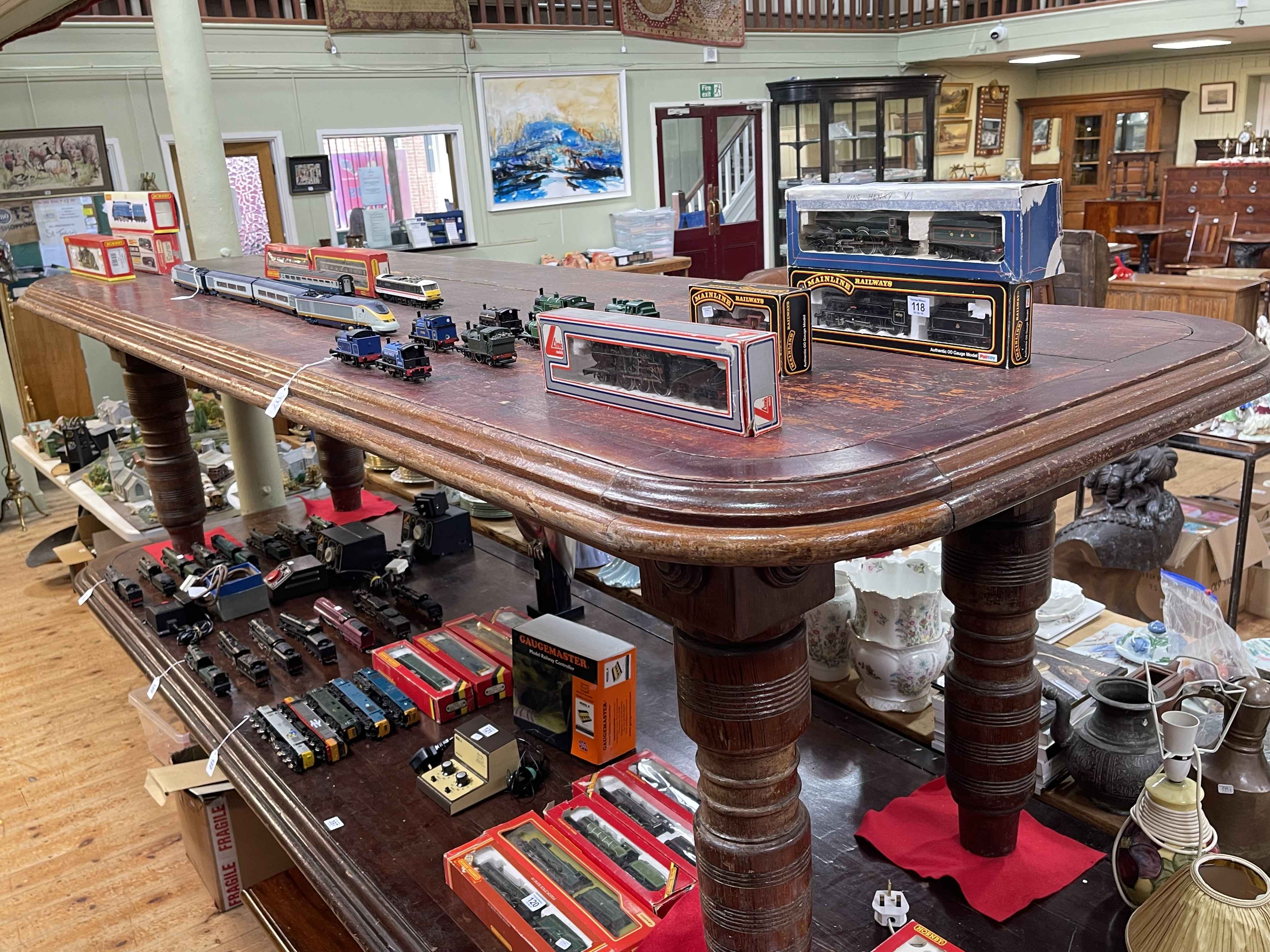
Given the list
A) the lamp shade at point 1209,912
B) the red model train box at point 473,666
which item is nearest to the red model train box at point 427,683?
the red model train box at point 473,666

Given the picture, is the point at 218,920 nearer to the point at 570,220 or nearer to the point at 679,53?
the point at 570,220

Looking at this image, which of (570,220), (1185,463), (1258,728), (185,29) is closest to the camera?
(1258,728)

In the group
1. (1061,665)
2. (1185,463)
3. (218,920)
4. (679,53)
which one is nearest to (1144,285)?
(1185,463)

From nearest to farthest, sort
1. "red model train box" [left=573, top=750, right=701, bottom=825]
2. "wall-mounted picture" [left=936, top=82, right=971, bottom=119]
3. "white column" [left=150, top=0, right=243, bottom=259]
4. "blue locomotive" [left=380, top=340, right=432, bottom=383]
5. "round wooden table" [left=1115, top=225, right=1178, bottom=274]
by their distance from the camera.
A: 1. "blue locomotive" [left=380, top=340, right=432, bottom=383]
2. "red model train box" [left=573, top=750, right=701, bottom=825]
3. "white column" [left=150, top=0, right=243, bottom=259]
4. "round wooden table" [left=1115, top=225, right=1178, bottom=274]
5. "wall-mounted picture" [left=936, top=82, right=971, bottom=119]

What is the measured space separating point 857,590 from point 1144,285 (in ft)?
21.9

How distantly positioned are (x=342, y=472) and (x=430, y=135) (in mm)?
5081

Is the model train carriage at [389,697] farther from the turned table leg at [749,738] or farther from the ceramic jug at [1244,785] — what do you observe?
the ceramic jug at [1244,785]

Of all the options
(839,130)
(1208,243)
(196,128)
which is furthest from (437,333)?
(1208,243)

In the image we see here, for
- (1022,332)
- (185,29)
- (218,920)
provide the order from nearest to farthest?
1. (1022,332)
2. (218,920)
3. (185,29)

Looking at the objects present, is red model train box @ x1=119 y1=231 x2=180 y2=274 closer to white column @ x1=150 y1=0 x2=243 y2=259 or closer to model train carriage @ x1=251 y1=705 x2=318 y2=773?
white column @ x1=150 y1=0 x2=243 y2=259

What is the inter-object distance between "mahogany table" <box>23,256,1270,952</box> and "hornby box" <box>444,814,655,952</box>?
0.49 feet

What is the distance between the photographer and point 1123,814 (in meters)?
1.85

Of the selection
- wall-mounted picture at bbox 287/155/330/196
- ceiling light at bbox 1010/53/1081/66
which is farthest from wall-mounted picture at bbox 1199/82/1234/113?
wall-mounted picture at bbox 287/155/330/196

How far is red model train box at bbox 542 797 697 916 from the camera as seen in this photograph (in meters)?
1.69
